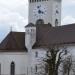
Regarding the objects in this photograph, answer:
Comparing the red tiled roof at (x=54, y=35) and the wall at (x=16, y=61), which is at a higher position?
the red tiled roof at (x=54, y=35)

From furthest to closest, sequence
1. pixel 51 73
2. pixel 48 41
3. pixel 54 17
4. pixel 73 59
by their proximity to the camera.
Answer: pixel 54 17, pixel 48 41, pixel 73 59, pixel 51 73

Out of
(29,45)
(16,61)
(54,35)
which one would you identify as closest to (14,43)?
(16,61)

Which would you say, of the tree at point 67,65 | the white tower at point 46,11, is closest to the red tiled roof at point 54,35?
the tree at point 67,65

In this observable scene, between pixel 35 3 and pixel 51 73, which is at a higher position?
pixel 35 3

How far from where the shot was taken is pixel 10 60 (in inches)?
4380

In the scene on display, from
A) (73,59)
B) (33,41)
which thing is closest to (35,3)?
(33,41)

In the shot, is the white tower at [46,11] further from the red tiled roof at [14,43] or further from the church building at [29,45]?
the red tiled roof at [14,43]

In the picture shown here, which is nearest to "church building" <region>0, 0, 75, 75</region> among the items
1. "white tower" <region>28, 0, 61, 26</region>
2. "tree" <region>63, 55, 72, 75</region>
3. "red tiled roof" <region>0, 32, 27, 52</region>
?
"red tiled roof" <region>0, 32, 27, 52</region>

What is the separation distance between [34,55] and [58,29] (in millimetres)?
6266

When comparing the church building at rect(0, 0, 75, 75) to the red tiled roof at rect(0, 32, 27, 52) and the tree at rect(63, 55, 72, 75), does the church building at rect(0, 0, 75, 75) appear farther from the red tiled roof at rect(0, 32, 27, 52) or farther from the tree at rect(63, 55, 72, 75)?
the tree at rect(63, 55, 72, 75)

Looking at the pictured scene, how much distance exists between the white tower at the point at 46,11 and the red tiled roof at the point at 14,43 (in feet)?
19.5

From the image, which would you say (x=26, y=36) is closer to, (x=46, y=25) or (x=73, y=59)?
(x=46, y=25)

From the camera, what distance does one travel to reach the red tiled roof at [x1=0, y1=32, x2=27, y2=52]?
111525mm

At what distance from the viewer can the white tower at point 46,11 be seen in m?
118
